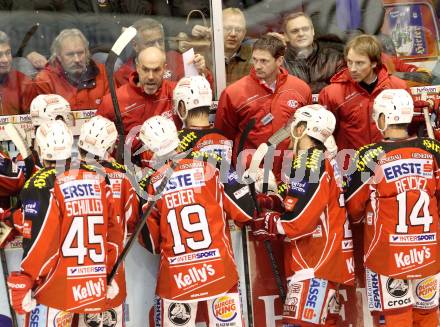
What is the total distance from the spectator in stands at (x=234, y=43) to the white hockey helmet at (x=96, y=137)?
1.43m

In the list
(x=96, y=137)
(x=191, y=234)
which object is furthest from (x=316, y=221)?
(x=96, y=137)

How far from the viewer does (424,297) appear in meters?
5.72

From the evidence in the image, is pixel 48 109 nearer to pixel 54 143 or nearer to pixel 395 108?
pixel 54 143

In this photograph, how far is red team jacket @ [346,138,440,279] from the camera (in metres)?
5.57

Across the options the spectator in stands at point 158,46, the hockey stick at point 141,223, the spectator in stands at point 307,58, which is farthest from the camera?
the spectator in stands at point 307,58

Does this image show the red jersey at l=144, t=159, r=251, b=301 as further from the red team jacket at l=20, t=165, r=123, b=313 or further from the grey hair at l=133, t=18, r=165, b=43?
the grey hair at l=133, t=18, r=165, b=43

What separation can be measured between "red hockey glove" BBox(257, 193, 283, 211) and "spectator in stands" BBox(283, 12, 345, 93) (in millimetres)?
1154

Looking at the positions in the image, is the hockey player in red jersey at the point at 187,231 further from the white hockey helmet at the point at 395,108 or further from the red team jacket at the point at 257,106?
the white hockey helmet at the point at 395,108

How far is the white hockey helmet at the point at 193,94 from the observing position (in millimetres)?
5648

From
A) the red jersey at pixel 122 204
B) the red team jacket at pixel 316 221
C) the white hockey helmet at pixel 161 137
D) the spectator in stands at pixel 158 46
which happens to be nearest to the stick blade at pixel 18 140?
the red jersey at pixel 122 204

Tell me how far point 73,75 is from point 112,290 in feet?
5.44

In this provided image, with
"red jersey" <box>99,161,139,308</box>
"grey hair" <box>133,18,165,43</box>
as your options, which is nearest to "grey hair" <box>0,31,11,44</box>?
"grey hair" <box>133,18,165,43</box>

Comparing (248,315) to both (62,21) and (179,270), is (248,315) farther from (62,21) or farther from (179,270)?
(62,21)

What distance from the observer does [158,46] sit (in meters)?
6.51
